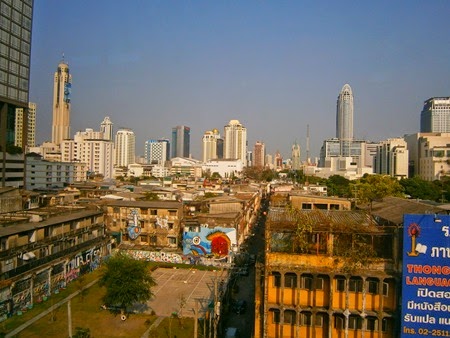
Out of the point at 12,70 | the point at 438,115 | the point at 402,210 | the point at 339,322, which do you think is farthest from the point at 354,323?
the point at 438,115

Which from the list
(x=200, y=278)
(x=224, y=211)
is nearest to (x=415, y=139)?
(x=224, y=211)

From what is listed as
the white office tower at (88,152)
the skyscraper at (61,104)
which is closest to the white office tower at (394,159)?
the white office tower at (88,152)

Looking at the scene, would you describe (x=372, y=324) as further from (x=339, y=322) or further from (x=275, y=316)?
(x=275, y=316)

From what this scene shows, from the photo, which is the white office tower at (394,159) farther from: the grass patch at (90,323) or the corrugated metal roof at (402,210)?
the grass patch at (90,323)

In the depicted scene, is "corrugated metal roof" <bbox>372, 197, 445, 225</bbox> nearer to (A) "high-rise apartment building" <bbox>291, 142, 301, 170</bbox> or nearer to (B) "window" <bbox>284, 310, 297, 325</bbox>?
(B) "window" <bbox>284, 310, 297, 325</bbox>

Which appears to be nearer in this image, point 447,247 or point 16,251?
point 447,247

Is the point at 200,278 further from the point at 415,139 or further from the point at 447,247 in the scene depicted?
the point at 415,139

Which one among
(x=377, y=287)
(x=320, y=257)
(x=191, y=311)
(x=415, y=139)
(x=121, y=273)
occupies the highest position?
(x=415, y=139)

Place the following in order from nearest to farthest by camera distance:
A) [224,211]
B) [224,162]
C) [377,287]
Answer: [377,287]
[224,211]
[224,162]
